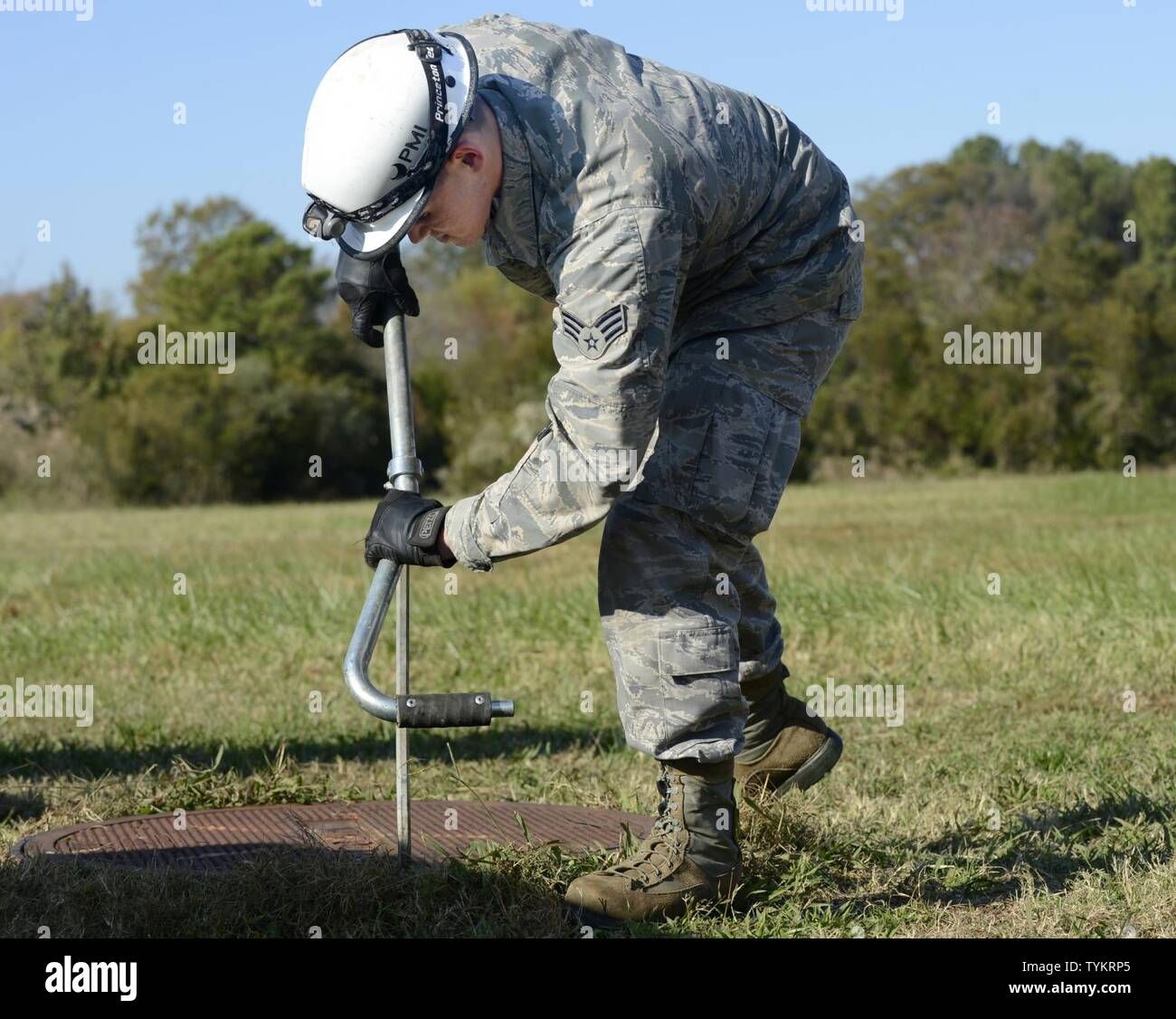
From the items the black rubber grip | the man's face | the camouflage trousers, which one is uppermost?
the man's face

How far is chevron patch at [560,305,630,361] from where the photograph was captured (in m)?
2.89

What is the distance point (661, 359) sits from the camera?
9.76 ft

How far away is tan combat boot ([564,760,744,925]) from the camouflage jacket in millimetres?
728

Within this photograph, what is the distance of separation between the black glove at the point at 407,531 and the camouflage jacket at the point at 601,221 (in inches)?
2.0

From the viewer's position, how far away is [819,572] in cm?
917

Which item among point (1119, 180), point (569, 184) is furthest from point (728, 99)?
point (1119, 180)

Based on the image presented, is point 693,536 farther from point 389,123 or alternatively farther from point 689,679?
point 389,123

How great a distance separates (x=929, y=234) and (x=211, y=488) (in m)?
21.7

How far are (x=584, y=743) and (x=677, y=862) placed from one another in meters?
2.19

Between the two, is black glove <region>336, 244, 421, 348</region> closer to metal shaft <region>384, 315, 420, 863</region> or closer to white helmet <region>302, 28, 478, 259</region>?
metal shaft <region>384, 315, 420, 863</region>

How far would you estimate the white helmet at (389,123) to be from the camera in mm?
2898

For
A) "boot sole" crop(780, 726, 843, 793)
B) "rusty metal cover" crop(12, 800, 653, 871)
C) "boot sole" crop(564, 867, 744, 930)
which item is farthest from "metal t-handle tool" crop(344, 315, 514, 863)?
"boot sole" crop(780, 726, 843, 793)

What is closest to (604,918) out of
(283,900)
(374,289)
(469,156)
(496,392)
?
(283,900)
